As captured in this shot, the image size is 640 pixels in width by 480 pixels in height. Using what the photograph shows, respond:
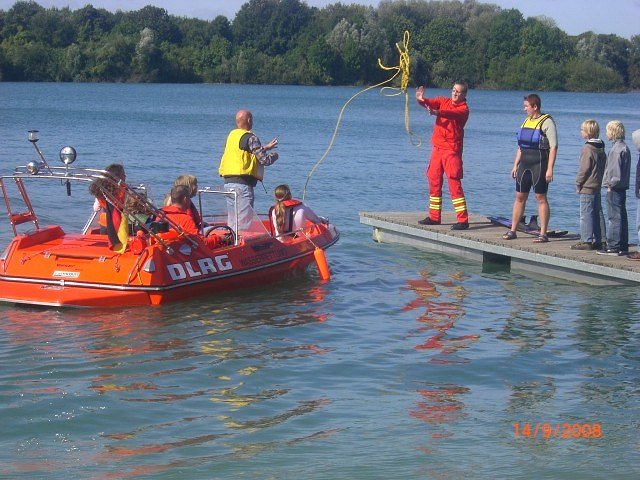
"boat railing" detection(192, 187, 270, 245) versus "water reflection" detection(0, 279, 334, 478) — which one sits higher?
"boat railing" detection(192, 187, 270, 245)

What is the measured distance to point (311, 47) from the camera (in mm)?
94375

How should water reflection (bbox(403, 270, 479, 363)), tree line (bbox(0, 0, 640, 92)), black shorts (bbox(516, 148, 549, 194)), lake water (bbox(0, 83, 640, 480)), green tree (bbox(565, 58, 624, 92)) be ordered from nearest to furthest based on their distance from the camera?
1. lake water (bbox(0, 83, 640, 480))
2. water reflection (bbox(403, 270, 479, 363))
3. black shorts (bbox(516, 148, 549, 194))
4. tree line (bbox(0, 0, 640, 92))
5. green tree (bbox(565, 58, 624, 92))

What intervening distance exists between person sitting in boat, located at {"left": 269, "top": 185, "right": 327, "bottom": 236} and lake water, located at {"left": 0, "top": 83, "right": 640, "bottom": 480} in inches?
25.6

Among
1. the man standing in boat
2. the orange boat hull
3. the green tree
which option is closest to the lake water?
the orange boat hull

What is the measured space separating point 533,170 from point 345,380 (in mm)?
4689

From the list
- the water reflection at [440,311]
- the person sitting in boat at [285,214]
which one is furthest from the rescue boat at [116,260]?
the water reflection at [440,311]

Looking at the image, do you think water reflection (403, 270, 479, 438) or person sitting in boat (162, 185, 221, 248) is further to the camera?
person sitting in boat (162, 185, 221, 248)

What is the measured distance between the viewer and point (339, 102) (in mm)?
67250

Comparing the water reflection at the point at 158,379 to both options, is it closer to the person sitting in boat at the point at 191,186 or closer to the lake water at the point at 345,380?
the lake water at the point at 345,380

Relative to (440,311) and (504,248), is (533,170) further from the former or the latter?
(440,311)

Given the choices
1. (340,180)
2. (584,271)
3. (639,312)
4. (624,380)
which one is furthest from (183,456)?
(340,180)

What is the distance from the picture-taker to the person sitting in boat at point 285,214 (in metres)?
12.1

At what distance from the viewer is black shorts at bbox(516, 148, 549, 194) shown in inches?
471

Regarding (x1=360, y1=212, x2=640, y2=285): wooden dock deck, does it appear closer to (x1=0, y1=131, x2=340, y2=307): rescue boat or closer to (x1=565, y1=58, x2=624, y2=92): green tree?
(x1=0, y1=131, x2=340, y2=307): rescue boat
